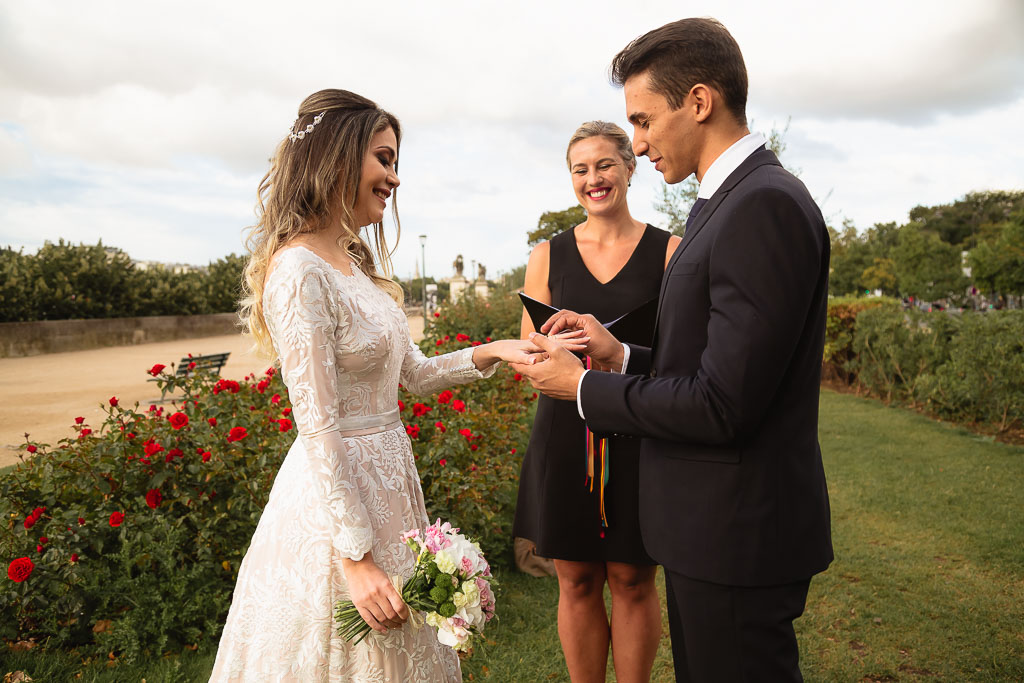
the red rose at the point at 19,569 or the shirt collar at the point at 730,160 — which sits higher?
the shirt collar at the point at 730,160

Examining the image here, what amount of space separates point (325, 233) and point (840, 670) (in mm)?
3566

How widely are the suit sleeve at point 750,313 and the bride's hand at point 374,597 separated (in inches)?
35.1

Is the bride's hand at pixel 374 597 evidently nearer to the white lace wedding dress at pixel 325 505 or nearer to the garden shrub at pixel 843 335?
the white lace wedding dress at pixel 325 505

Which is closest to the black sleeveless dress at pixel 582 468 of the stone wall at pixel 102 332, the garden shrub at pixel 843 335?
the garden shrub at pixel 843 335

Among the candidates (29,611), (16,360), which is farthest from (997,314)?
(16,360)

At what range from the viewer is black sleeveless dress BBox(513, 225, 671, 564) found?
282 cm

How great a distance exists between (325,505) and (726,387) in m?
1.12

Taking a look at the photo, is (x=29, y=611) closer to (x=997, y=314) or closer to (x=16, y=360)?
(x=997, y=314)

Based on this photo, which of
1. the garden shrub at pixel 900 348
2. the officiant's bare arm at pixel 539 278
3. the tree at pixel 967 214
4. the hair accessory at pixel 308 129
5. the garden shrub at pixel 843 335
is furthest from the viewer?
the tree at pixel 967 214

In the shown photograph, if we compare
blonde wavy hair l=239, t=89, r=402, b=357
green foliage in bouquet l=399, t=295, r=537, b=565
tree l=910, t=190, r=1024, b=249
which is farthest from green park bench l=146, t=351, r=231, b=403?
tree l=910, t=190, r=1024, b=249

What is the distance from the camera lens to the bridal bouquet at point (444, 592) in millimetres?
1769

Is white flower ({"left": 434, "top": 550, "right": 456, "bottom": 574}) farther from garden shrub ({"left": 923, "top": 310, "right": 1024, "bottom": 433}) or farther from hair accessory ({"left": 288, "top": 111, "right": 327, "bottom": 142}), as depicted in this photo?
garden shrub ({"left": 923, "top": 310, "right": 1024, "bottom": 433})

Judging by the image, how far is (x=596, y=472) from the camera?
2.79 m

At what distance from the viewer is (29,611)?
3359 millimetres
